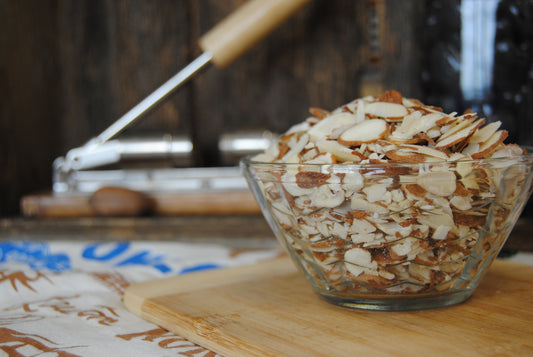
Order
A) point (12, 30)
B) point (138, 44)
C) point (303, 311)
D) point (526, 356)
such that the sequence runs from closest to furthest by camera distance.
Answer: point (526, 356) < point (303, 311) < point (12, 30) < point (138, 44)

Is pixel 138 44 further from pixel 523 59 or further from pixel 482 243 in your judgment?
pixel 482 243

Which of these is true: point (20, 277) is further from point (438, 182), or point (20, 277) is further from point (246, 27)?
point (246, 27)

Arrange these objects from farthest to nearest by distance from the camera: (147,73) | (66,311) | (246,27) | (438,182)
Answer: (147,73) < (246,27) < (66,311) < (438,182)

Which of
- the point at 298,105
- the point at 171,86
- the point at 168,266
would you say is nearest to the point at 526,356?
the point at 168,266

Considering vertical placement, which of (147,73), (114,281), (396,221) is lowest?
(114,281)

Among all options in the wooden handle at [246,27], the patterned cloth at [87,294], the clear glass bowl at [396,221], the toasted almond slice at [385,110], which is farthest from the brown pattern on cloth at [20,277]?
the wooden handle at [246,27]

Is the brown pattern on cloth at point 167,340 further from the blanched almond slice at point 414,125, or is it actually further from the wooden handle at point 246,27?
the wooden handle at point 246,27

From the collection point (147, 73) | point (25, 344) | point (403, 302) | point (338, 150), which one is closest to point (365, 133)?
point (338, 150)

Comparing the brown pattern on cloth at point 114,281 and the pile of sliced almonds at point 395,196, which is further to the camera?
the brown pattern on cloth at point 114,281
